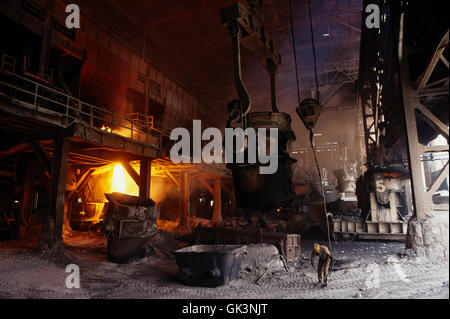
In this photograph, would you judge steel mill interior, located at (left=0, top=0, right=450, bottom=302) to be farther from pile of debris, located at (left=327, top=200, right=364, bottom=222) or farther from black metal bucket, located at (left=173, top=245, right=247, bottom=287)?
pile of debris, located at (left=327, top=200, right=364, bottom=222)

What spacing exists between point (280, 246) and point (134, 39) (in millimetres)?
15933

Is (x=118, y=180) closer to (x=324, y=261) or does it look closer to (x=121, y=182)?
(x=121, y=182)

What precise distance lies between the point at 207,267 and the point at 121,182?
11751 mm

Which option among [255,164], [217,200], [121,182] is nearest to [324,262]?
[255,164]

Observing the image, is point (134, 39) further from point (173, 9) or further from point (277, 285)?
point (277, 285)

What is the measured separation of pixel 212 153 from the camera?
19.8m

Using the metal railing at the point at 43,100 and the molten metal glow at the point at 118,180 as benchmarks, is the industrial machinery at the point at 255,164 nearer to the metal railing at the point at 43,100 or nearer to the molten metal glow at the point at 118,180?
the metal railing at the point at 43,100

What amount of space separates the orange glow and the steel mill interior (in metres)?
0.18

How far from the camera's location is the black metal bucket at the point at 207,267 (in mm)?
6336

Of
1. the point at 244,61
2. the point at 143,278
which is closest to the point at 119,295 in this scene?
the point at 143,278

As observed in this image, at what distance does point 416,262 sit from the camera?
Answer: 5715mm

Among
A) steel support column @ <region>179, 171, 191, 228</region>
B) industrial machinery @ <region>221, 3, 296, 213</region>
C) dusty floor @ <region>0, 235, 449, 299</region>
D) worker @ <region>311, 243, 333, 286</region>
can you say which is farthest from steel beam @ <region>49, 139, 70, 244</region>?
steel support column @ <region>179, 171, 191, 228</region>

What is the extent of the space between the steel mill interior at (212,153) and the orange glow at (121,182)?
183 mm

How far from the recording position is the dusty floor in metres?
5.00
